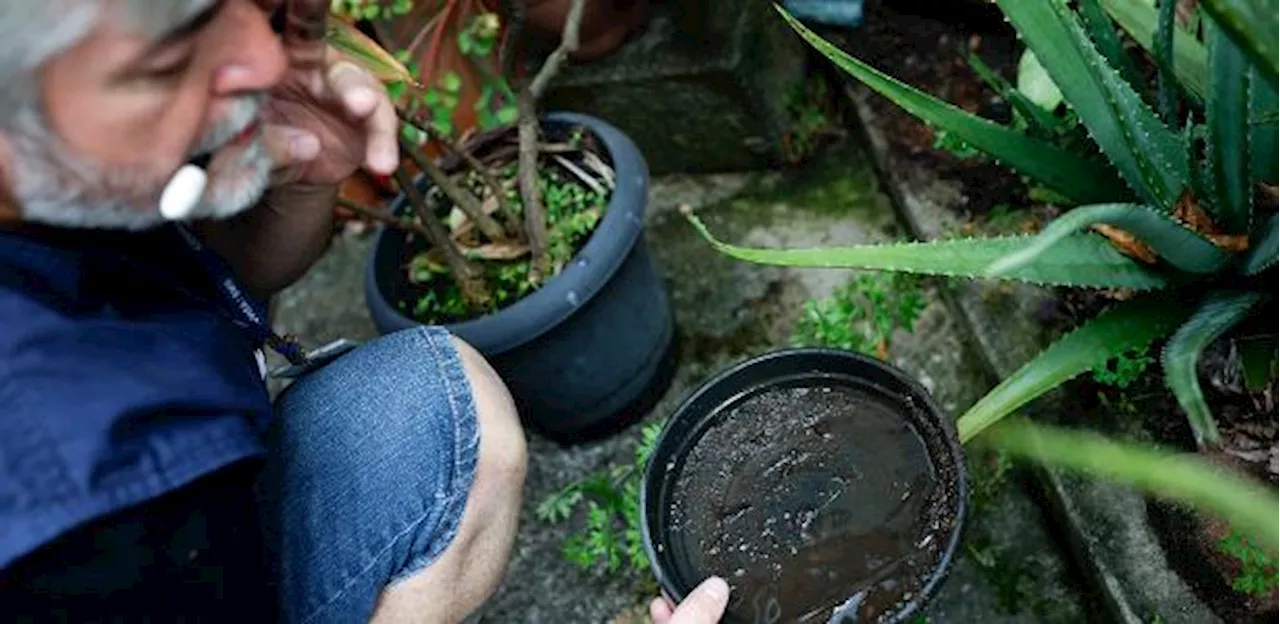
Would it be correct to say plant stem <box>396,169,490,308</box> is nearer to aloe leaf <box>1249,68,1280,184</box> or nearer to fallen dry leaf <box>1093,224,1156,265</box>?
fallen dry leaf <box>1093,224,1156,265</box>

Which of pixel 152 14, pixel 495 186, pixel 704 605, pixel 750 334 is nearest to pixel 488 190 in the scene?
pixel 495 186

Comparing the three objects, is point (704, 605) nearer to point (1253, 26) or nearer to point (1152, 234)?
point (1152, 234)

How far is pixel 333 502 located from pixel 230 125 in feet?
1.75

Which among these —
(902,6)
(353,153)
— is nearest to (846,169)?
(902,6)

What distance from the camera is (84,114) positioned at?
1.16 meters

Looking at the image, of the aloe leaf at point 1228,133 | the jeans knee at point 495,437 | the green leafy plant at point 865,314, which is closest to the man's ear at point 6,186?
the jeans knee at point 495,437

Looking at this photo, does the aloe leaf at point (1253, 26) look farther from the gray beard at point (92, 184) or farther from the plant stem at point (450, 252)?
the plant stem at point (450, 252)

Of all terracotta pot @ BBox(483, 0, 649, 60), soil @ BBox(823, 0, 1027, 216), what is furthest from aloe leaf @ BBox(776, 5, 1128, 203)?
terracotta pot @ BBox(483, 0, 649, 60)

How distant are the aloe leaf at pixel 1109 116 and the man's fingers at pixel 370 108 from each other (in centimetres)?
68

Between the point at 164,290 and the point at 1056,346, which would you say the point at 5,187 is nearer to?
the point at 164,290

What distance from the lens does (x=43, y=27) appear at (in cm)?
108

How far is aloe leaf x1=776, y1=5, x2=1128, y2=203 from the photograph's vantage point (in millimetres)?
1664

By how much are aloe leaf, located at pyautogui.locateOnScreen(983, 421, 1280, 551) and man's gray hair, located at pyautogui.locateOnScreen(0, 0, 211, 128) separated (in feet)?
3.68

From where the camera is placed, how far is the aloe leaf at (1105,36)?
1.65m
